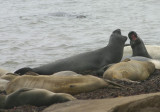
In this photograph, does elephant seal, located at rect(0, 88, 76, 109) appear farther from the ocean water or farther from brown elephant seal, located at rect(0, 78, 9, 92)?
the ocean water

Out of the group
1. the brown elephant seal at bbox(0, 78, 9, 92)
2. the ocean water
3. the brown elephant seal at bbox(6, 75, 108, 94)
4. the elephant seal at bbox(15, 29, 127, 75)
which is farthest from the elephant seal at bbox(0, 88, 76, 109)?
the ocean water

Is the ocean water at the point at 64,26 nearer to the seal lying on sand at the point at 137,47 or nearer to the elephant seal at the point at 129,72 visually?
the seal lying on sand at the point at 137,47

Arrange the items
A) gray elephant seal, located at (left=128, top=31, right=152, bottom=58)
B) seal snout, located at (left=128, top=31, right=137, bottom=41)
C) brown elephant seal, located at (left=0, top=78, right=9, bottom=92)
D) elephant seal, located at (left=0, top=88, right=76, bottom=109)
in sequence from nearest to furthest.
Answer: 1. elephant seal, located at (left=0, top=88, right=76, bottom=109)
2. brown elephant seal, located at (left=0, top=78, right=9, bottom=92)
3. seal snout, located at (left=128, top=31, right=137, bottom=41)
4. gray elephant seal, located at (left=128, top=31, right=152, bottom=58)

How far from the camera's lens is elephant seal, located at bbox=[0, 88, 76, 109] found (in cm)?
533

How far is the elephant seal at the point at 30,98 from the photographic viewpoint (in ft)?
17.5

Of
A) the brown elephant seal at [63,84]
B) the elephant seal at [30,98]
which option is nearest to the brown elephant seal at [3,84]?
the brown elephant seal at [63,84]

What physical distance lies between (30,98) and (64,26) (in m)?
12.2

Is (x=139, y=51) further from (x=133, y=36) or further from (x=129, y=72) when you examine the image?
(x=129, y=72)

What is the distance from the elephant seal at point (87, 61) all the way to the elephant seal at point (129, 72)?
5.15ft

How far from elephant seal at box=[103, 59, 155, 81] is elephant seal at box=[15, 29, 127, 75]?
5.15 feet

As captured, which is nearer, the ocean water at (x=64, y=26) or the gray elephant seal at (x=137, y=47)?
the gray elephant seal at (x=137, y=47)

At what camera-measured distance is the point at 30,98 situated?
5445 mm

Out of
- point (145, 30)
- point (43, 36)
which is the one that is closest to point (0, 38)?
point (43, 36)

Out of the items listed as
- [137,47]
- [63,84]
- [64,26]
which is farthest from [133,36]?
[64,26]
